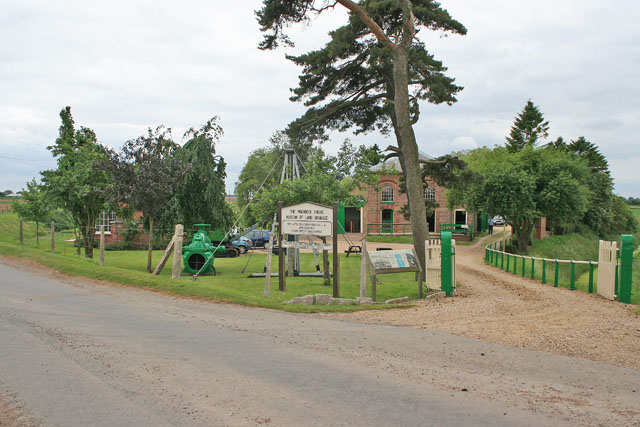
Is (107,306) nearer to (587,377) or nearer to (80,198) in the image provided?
(587,377)

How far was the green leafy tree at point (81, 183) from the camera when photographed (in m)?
20.1

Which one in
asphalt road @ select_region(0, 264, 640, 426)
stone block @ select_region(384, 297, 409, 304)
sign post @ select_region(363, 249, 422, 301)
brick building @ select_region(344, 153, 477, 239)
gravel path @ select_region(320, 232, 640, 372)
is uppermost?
brick building @ select_region(344, 153, 477, 239)

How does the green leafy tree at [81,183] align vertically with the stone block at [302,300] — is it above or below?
above

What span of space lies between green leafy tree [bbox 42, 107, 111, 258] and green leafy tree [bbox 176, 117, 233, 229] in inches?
264

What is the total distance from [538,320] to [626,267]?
4.40 m

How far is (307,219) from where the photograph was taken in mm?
13578

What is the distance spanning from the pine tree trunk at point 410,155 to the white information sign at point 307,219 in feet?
22.4

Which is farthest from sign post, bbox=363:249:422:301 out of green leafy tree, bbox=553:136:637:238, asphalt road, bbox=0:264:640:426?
green leafy tree, bbox=553:136:637:238

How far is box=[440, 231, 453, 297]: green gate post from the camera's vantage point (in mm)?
13961

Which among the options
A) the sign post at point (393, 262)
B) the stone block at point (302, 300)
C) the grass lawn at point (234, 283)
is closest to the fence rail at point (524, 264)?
the grass lawn at point (234, 283)

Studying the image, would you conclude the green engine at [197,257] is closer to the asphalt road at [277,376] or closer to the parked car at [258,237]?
the asphalt road at [277,376]

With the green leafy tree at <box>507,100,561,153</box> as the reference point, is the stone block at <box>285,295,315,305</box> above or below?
below

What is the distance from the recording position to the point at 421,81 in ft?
72.5

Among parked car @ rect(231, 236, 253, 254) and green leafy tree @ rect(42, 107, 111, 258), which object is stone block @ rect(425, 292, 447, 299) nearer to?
green leafy tree @ rect(42, 107, 111, 258)
